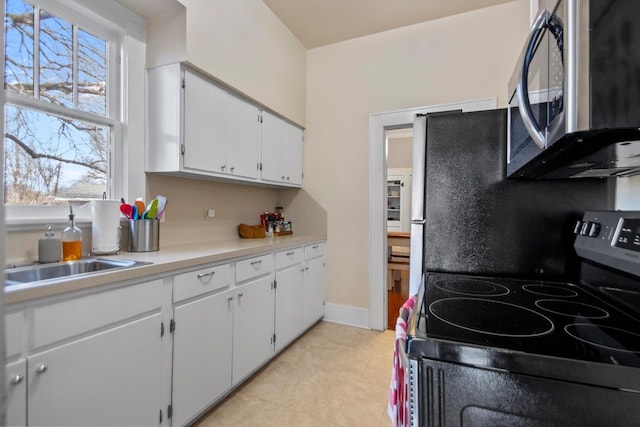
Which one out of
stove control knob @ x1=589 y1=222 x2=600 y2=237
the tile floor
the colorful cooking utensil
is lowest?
the tile floor

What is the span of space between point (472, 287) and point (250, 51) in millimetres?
2399

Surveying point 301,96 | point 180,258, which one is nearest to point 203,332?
point 180,258

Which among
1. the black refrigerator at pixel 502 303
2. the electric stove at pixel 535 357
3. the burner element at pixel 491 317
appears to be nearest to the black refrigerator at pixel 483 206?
the black refrigerator at pixel 502 303

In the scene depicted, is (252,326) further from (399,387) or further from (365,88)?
(365,88)

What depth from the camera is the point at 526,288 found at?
111 cm

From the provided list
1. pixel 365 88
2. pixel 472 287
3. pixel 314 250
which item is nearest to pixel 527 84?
pixel 472 287

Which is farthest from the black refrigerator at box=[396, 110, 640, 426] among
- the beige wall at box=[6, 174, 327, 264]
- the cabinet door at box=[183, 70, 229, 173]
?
the beige wall at box=[6, 174, 327, 264]

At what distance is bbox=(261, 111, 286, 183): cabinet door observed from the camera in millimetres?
2746

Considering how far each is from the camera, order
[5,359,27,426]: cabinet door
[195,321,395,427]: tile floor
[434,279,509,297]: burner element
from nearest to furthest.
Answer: [5,359,27,426]: cabinet door
[434,279,509,297]: burner element
[195,321,395,427]: tile floor

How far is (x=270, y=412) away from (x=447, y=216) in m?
1.53

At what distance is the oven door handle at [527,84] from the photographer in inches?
28.2

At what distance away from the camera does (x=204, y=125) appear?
2094mm

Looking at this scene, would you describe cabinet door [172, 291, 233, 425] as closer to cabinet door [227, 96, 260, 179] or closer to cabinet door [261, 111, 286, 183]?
cabinet door [227, 96, 260, 179]

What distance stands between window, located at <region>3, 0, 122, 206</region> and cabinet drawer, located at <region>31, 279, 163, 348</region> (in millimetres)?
798
